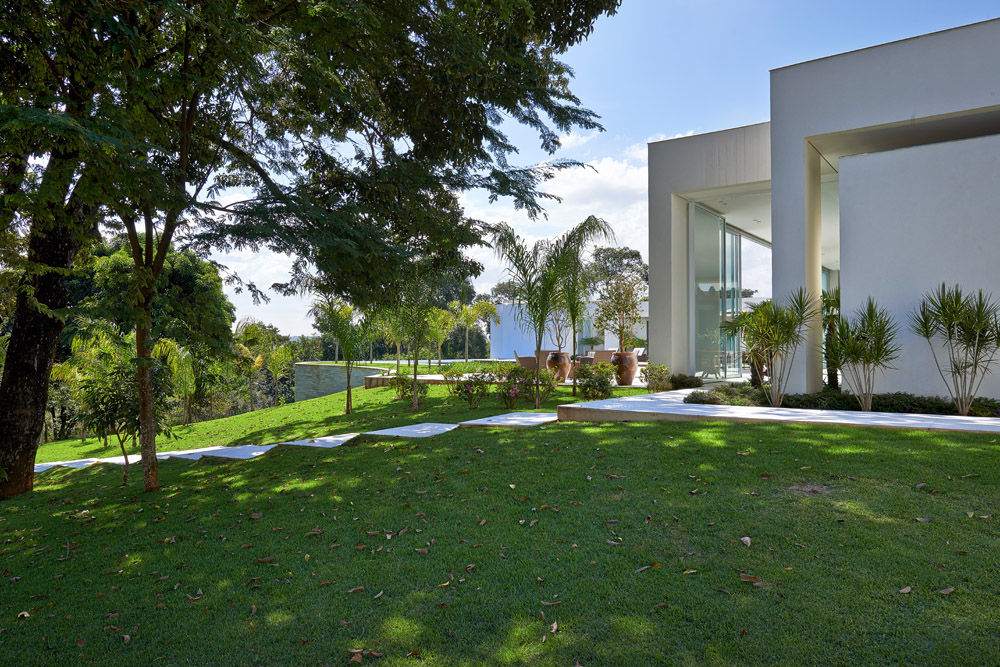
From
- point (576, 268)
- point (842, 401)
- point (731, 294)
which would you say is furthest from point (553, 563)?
point (731, 294)

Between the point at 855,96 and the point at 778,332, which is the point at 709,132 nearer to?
the point at 855,96

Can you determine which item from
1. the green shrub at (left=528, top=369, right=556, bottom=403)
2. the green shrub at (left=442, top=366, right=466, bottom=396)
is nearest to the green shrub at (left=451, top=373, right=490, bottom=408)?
the green shrub at (left=442, top=366, right=466, bottom=396)

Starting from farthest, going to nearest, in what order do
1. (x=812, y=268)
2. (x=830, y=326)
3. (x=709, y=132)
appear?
(x=709, y=132), (x=812, y=268), (x=830, y=326)

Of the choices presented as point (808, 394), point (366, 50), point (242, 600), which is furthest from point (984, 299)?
point (242, 600)

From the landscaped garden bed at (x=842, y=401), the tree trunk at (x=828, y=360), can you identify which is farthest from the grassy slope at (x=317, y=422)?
the tree trunk at (x=828, y=360)

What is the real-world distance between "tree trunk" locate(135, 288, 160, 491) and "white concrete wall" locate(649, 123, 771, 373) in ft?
33.4

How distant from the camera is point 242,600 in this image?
10.6 ft

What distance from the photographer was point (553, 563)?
3.43 m

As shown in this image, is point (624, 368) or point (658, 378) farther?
point (624, 368)

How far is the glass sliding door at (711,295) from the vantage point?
45.2ft

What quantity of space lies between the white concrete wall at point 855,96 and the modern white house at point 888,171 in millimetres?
17

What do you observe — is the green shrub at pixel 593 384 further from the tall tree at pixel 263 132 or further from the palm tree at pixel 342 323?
the palm tree at pixel 342 323

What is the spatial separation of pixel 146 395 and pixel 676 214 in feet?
37.2

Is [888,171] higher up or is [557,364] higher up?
[888,171]
